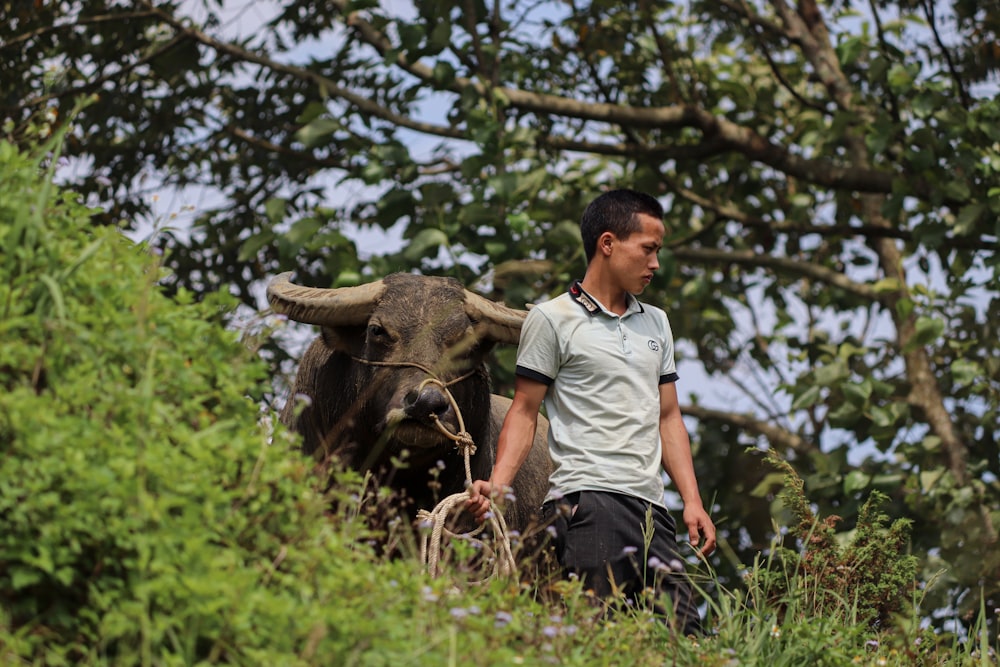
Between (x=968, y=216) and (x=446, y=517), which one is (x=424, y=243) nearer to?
(x=968, y=216)

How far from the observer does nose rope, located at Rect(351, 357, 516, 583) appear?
4074 mm

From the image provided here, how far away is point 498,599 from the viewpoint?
343 centimetres

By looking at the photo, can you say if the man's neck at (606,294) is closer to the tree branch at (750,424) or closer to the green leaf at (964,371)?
the green leaf at (964,371)

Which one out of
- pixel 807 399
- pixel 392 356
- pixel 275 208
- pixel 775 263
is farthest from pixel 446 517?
pixel 775 263

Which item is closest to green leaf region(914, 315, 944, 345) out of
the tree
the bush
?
the tree

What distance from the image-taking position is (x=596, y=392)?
4711 mm

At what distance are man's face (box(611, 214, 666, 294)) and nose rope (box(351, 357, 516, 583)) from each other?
911 millimetres

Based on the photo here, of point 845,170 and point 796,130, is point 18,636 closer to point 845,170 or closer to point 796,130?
point 845,170

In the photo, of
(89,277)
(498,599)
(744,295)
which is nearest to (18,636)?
(89,277)

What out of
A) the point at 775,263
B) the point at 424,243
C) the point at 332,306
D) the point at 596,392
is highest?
the point at 775,263

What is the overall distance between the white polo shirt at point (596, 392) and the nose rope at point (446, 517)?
343 millimetres

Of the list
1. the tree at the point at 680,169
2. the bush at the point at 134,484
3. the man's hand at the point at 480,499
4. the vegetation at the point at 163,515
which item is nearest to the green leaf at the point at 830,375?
the tree at the point at 680,169

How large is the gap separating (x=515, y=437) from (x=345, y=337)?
1512 mm

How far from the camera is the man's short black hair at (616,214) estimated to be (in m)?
4.84
